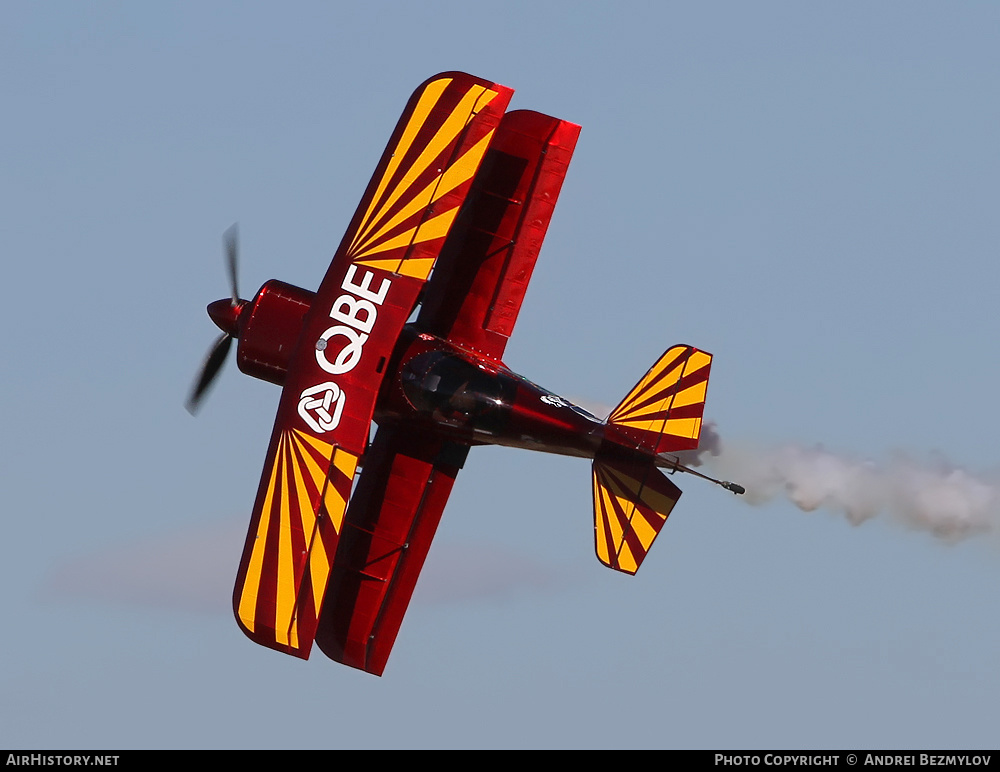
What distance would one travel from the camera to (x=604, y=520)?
2798cm

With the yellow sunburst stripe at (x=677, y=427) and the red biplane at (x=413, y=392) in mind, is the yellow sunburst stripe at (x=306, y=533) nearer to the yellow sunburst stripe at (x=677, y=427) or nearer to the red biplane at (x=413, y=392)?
the red biplane at (x=413, y=392)

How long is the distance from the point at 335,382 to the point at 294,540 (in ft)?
7.54

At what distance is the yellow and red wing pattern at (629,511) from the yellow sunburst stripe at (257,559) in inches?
178

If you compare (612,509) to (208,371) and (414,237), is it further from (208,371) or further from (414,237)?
(208,371)

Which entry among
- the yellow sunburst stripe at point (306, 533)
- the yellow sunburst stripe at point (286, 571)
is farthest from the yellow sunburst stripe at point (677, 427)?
the yellow sunburst stripe at point (286, 571)

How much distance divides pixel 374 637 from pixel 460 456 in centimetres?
299

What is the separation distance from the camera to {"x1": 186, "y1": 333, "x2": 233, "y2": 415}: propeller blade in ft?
102

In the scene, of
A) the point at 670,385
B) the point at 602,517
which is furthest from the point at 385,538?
the point at 670,385

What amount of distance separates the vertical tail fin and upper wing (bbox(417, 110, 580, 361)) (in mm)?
2688

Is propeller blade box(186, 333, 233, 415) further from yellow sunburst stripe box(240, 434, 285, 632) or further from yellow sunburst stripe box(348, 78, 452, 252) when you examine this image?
yellow sunburst stripe box(348, 78, 452, 252)

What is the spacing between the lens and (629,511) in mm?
27953
